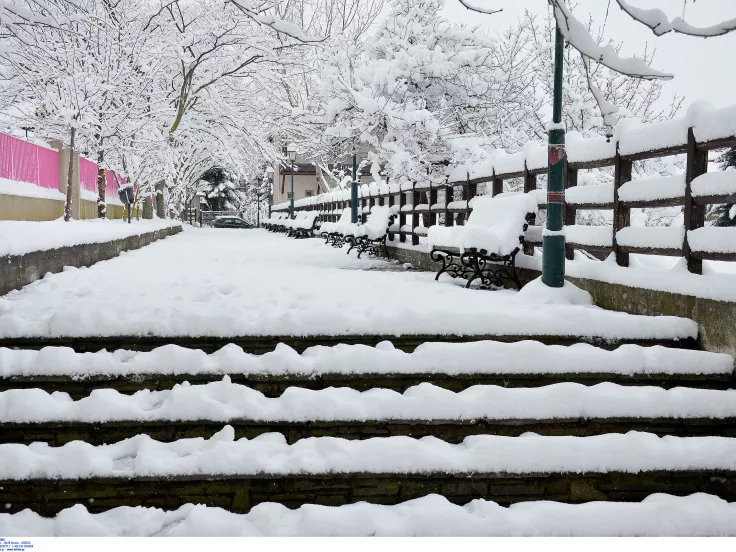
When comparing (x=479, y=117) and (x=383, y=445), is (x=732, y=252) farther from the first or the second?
(x=479, y=117)

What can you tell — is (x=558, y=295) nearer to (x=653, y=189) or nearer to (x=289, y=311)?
(x=653, y=189)

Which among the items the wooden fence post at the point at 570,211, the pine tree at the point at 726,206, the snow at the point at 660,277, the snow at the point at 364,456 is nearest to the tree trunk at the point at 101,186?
the wooden fence post at the point at 570,211

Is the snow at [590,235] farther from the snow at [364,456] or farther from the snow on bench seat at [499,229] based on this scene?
the snow at [364,456]

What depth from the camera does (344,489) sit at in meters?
3.91

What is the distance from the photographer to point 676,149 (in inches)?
227

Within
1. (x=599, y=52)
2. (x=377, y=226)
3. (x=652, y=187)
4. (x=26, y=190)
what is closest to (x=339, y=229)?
(x=377, y=226)

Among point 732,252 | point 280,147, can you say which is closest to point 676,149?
point 732,252

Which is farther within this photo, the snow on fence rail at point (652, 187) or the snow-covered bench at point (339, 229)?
the snow-covered bench at point (339, 229)

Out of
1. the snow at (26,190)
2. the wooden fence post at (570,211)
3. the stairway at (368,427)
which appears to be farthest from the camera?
the snow at (26,190)

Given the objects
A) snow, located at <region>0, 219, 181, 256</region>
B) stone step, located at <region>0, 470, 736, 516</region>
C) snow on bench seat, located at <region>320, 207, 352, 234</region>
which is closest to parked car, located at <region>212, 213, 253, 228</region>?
snow on bench seat, located at <region>320, 207, 352, 234</region>

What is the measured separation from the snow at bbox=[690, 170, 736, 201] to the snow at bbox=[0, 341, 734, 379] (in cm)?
127

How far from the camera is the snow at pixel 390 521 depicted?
353 cm

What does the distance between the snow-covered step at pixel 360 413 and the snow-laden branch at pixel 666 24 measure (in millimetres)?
2351

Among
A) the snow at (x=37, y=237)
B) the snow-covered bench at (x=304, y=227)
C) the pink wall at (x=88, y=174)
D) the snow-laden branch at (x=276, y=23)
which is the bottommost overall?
the snow at (x=37, y=237)
